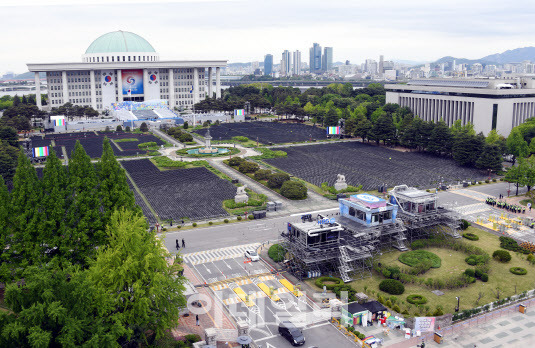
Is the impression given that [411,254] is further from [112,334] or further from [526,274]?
[112,334]

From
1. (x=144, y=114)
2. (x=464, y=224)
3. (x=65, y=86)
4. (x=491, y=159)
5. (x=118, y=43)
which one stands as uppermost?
(x=118, y=43)

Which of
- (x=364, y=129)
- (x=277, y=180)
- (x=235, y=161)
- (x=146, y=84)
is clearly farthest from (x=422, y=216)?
(x=146, y=84)

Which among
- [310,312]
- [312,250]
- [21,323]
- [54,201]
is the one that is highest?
[54,201]

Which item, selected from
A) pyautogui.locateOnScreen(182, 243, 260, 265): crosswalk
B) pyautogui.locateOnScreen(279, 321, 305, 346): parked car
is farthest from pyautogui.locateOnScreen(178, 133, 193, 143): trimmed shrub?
pyautogui.locateOnScreen(279, 321, 305, 346): parked car

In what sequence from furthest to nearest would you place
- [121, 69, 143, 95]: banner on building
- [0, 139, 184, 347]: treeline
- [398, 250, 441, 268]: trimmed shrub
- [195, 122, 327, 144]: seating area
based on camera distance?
[121, 69, 143, 95]: banner on building
[195, 122, 327, 144]: seating area
[398, 250, 441, 268]: trimmed shrub
[0, 139, 184, 347]: treeline

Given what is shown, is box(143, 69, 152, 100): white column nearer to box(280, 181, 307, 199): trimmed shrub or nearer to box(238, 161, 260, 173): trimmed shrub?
box(238, 161, 260, 173): trimmed shrub

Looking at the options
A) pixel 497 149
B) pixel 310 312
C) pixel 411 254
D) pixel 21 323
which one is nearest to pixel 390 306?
pixel 310 312

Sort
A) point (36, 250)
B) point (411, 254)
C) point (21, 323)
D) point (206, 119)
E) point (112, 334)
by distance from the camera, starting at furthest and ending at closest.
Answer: point (206, 119)
point (411, 254)
point (36, 250)
point (112, 334)
point (21, 323)

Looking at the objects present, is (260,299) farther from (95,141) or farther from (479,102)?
(479,102)
